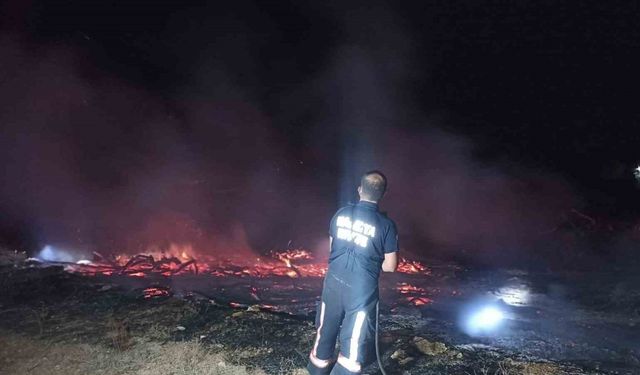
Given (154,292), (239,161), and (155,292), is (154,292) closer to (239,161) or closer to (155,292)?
(155,292)

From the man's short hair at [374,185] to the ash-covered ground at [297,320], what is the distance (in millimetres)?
1945

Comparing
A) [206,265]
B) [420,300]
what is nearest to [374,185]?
[420,300]

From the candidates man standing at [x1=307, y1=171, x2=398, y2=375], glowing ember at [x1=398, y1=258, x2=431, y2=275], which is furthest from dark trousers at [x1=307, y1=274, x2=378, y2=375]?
glowing ember at [x1=398, y1=258, x2=431, y2=275]

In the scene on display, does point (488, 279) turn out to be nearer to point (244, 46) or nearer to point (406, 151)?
point (406, 151)

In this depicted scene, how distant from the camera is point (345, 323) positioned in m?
3.74

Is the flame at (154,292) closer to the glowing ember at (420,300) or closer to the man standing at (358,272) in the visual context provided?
the man standing at (358,272)

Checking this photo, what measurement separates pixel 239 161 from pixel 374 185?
1414 cm

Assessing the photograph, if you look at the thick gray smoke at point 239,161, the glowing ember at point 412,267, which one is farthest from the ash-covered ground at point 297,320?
the thick gray smoke at point 239,161

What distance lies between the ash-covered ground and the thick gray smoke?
11.9 ft

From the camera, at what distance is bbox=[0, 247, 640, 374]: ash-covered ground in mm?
4586

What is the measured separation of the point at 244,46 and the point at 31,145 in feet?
38.5

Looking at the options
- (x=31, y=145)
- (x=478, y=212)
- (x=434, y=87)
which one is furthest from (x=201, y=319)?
(x=434, y=87)

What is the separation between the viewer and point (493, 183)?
60.4 ft

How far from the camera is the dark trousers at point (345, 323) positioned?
368cm
